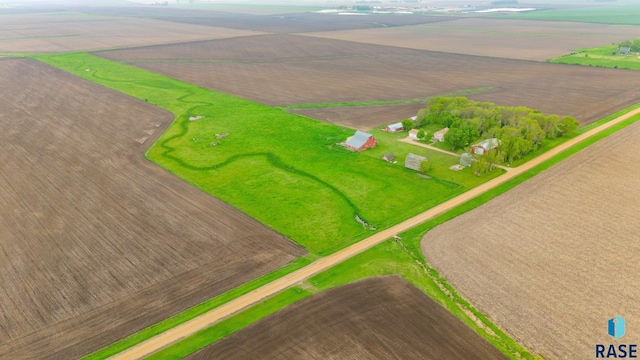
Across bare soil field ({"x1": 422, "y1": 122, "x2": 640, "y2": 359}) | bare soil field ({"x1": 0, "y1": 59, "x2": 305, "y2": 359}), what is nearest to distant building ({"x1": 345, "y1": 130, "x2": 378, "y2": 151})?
bare soil field ({"x1": 422, "y1": 122, "x2": 640, "y2": 359})

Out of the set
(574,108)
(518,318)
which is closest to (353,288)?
(518,318)

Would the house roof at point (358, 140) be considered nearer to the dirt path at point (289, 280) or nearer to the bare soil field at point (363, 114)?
the bare soil field at point (363, 114)

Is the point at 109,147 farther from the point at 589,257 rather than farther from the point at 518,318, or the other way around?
the point at 589,257

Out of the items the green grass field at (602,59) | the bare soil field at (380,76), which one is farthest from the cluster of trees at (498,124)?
the green grass field at (602,59)

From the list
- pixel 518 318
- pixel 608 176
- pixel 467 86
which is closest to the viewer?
pixel 518 318

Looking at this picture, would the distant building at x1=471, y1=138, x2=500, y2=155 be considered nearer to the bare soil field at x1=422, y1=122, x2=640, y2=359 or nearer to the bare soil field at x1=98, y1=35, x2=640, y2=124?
the bare soil field at x1=422, y1=122, x2=640, y2=359

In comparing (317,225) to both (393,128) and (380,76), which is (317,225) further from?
(380,76)
